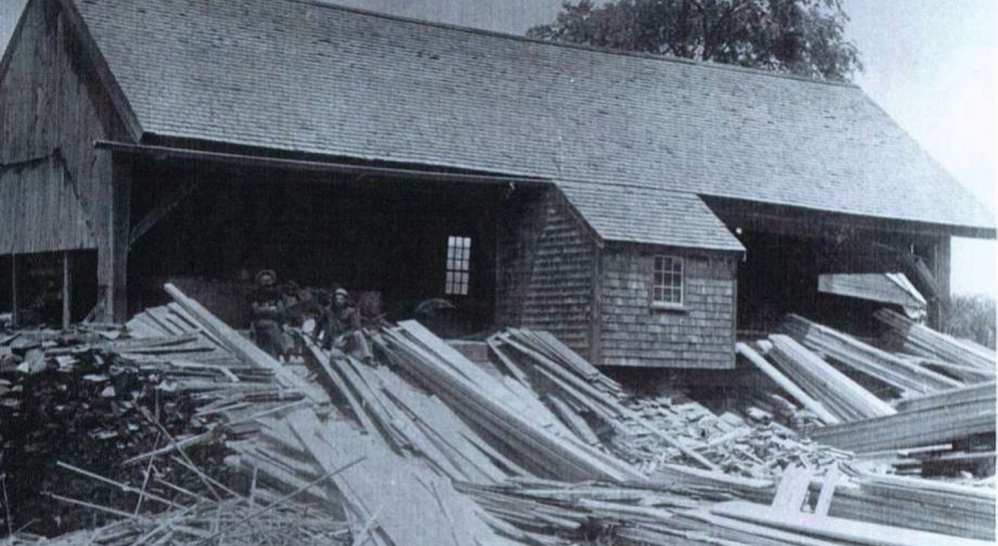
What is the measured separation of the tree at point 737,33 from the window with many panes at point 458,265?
1781cm

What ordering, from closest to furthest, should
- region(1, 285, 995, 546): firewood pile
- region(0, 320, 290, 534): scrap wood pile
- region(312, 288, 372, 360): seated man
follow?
1. region(1, 285, 995, 546): firewood pile
2. region(0, 320, 290, 534): scrap wood pile
3. region(312, 288, 372, 360): seated man

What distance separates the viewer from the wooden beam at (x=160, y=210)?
60.1 feet

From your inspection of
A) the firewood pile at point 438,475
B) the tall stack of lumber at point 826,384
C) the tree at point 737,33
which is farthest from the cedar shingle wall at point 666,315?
the tree at point 737,33

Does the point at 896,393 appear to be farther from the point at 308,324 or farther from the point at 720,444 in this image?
the point at 308,324

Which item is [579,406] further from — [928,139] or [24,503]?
[928,139]

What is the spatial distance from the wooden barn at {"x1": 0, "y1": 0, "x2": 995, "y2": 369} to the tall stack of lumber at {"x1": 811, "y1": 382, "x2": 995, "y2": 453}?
3.99 meters

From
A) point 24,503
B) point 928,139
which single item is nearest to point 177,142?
point 24,503

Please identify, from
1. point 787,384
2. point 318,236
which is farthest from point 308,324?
point 787,384

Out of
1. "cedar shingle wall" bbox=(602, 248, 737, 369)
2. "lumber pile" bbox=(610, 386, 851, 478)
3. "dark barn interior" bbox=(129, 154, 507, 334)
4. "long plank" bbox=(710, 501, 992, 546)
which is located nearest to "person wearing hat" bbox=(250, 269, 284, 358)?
"dark barn interior" bbox=(129, 154, 507, 334)

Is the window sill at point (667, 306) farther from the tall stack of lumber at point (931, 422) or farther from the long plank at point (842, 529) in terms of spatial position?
the long plank at point (842, 529)

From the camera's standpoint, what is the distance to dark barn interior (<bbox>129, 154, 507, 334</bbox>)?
65.2 ft

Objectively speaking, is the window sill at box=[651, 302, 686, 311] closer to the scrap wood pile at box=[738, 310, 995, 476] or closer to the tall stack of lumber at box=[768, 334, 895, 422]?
the scrap wood pile at box=[738, 310, 995, 476]

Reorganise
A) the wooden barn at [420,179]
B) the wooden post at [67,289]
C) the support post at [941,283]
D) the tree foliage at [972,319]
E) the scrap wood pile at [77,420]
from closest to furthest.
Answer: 1. the scrap wood pile at [77,420]
2. the wooden barn at [420,179]
3. the wooden post at [67,289]
4. the support post at [941,283]
5. the tree foliage at [972,319]

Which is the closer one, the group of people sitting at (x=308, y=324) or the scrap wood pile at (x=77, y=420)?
the scrap wood pile at (x=77, y=420)
